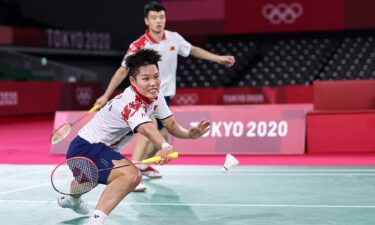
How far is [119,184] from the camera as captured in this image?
4168mm

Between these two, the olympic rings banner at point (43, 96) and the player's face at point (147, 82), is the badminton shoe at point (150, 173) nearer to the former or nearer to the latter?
the player's face at point (147, 82)

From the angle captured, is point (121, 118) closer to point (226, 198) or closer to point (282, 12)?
point (226, 198)

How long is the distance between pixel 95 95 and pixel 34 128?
6419 millimetres

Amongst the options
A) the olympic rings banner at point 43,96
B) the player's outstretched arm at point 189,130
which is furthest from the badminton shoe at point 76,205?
the olympic rings banner at point 43,96

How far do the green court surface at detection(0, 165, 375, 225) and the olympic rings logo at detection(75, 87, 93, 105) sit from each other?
12.9 metres

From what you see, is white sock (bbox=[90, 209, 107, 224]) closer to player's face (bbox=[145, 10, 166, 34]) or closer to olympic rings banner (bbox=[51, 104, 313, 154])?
player's face (bbox=[145, 10, 166, 34])

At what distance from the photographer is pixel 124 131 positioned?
4.51 metres

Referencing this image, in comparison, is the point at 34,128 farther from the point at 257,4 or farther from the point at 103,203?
the point at 103,203

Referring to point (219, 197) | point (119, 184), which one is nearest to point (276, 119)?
point (219, 197)

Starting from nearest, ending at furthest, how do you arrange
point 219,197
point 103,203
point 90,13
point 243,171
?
point 103,203 < point 219,197 < point 243,171 < point 90,13

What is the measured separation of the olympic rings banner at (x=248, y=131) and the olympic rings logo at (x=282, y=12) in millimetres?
12365

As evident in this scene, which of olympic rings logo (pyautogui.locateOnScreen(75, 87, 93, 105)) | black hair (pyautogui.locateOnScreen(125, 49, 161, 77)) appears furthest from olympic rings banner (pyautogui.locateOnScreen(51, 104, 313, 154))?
olympic rings logo (pyautogui.locateOnScreen(75, 87, 93, 105))

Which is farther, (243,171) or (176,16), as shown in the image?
(176,16)

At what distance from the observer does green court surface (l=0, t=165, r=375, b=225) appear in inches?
184
